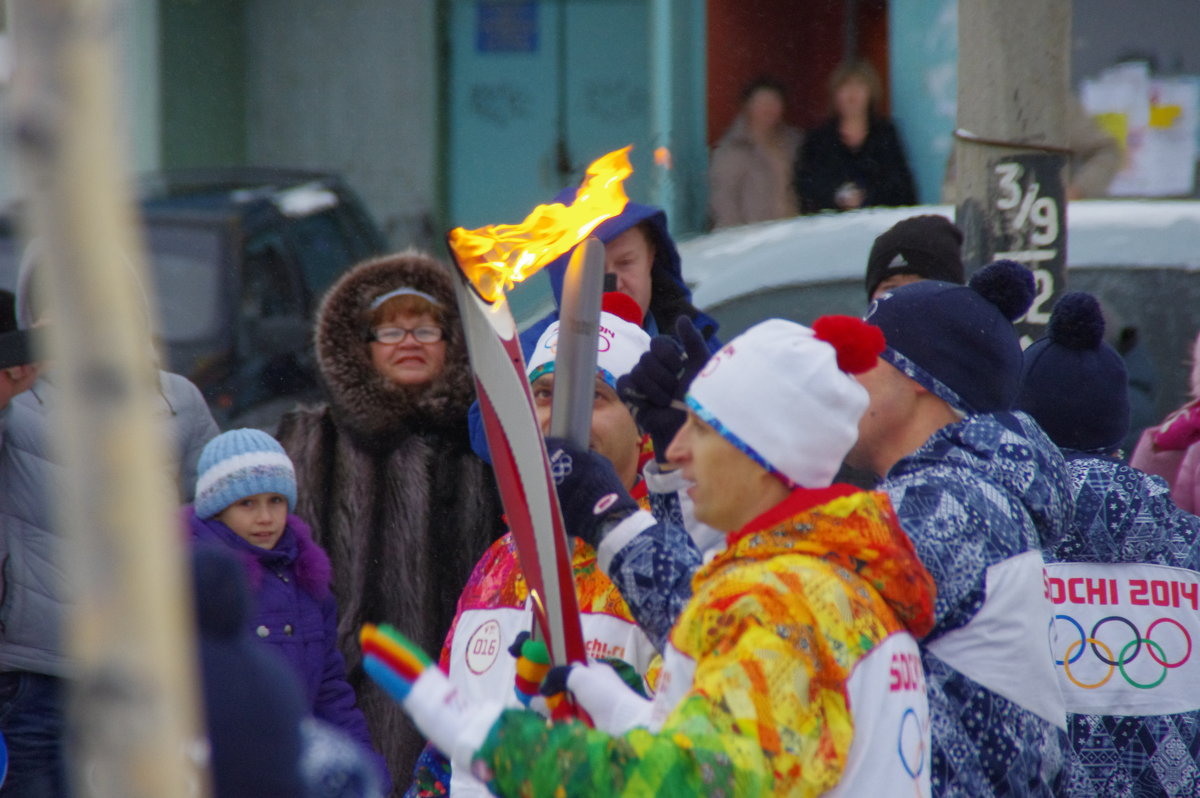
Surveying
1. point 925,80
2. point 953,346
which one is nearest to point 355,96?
point 925,80

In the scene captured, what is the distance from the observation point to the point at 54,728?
3.53 m

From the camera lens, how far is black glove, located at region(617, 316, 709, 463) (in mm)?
2346

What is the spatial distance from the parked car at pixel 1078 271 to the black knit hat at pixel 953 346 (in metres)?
2.33

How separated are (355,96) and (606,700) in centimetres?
993

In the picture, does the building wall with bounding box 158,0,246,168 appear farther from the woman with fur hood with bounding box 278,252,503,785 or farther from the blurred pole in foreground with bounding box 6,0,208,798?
the blurred pole in foreground with bounding box 6,0,208,798

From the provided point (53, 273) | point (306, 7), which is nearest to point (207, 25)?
point (306, 7)

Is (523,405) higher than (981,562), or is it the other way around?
(523,405)

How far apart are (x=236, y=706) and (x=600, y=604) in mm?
863

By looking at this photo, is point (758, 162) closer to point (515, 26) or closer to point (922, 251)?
point (515, 26)

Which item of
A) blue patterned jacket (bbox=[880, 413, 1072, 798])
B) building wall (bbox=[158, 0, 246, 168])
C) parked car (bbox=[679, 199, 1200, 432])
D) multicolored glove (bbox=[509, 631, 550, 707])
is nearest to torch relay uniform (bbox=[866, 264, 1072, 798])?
blue patterned jacket (bbox=[880, 413, 1072, 798])

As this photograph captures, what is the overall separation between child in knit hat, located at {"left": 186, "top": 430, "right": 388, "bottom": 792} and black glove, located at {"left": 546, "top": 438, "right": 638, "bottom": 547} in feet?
4.56

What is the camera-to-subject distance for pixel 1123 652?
10.1 ft

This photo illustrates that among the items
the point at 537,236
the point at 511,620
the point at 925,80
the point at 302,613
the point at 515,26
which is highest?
the point at 515,26

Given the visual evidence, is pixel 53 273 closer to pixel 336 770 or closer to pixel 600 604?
pixel 336 770
